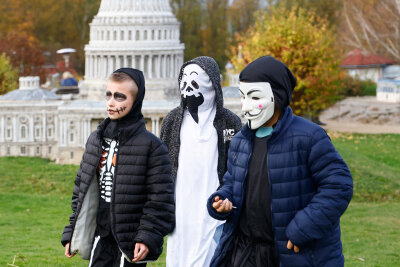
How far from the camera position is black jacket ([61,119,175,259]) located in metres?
7.02

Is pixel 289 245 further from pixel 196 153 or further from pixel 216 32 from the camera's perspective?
pixel 216 32

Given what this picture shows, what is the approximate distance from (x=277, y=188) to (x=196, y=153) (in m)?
2.19

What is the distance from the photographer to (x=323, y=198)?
619 centimetres

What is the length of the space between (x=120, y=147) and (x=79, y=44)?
240 feet

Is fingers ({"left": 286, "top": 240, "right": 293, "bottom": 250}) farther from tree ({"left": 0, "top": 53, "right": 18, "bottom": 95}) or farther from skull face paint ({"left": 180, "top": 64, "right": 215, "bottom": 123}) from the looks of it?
tree ({"left": 0, "top": 53, "right": 18, "bottom": 95})

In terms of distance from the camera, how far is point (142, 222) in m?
7.01

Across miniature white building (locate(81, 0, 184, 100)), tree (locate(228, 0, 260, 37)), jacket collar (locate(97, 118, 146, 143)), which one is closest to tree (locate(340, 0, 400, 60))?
tree (locate(228, 0, 260, 37))

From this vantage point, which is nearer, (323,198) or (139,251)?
(323,198)

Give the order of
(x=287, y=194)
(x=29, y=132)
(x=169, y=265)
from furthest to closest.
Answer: (x=29, y=132) → (x=169, y=265) → (x=287, y=194)

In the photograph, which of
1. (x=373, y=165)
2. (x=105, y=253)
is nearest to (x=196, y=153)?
(x=105, y=253)

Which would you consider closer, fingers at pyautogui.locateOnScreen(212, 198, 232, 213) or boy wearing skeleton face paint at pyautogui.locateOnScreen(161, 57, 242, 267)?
fingers at pyautogui.locateOnScreen(212, 198, 232, 213)

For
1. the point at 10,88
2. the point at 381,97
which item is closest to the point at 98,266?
the point at 10,88

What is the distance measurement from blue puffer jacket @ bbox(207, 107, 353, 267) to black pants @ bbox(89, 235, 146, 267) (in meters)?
1.29

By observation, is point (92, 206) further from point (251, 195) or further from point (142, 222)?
point (251, 195)
